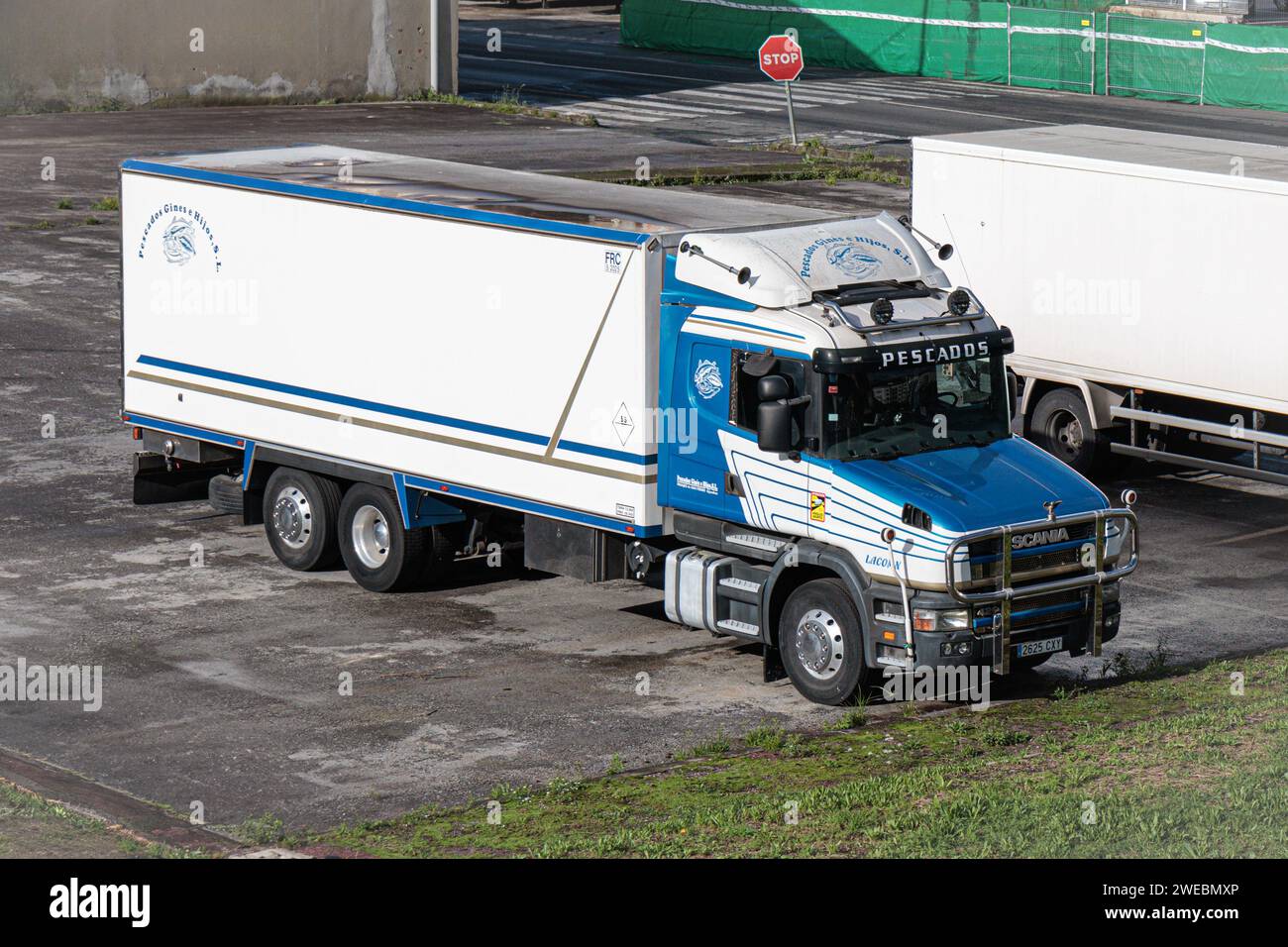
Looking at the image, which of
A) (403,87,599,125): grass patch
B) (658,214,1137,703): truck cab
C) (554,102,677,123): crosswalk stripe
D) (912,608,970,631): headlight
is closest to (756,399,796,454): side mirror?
(658,214,1137,703): truck cab

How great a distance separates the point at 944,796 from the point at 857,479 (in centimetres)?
315

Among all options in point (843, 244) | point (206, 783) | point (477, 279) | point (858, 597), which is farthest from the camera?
point (477, 279)

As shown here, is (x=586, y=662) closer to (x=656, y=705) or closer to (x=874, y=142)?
(x=656, y=705)

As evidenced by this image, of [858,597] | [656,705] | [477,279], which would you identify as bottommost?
[656,705]

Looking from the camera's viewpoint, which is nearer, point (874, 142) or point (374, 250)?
point (374, 250)

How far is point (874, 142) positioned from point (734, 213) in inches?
1280

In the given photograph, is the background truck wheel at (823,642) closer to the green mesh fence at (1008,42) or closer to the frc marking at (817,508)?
the frc marking at (817,508)

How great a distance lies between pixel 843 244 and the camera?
15922 mm

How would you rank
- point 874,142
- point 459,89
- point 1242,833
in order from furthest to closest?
point 459,89, point 874,142, point 1242,833

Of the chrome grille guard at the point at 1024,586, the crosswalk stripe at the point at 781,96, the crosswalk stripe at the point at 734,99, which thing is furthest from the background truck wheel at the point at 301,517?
the crosswalk stripe at the point at 781,96

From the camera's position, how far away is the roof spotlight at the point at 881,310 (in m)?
15.0

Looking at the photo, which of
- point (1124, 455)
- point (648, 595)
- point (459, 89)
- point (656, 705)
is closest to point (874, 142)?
point (459, 89)

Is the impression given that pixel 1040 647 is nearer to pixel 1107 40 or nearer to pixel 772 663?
pixel 772 663

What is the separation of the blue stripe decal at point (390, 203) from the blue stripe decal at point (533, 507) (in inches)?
90.9
